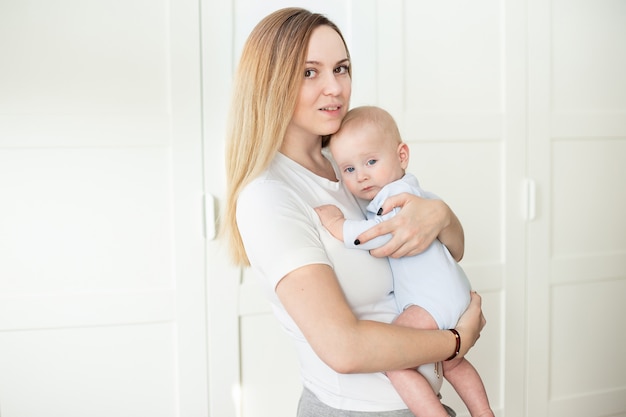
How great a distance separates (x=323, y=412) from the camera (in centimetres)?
136

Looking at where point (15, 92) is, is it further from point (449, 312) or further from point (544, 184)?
point (544, 184)

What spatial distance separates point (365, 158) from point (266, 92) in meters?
0.28

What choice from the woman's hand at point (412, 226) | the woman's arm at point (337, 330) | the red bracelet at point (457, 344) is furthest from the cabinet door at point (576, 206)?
the woman's arm at point (337, 330)

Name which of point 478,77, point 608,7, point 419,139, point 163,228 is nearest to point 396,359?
point 163,228

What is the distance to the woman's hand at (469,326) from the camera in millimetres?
1347

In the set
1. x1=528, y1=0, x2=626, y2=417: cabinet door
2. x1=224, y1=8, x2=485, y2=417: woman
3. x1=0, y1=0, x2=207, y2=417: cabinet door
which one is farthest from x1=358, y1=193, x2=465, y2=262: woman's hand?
x1=528, y1=0, x2=626, y2=417: cabinet door

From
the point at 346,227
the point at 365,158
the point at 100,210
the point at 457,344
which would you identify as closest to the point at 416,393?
the point at 457,344

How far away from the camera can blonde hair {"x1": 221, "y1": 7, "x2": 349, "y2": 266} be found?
4.45ft

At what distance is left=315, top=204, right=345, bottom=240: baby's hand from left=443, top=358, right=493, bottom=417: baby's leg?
435 millimetres

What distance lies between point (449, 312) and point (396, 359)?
0.74ft

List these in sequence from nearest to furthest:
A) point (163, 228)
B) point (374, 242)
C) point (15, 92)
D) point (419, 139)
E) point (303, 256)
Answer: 1. point (303, 256)
2. point (374, 242)
3. point (15, 92)
4. point (163, 228)
5. point (419, 139)

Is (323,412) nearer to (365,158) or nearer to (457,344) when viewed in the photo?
(457,344)

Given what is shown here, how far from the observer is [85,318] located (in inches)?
87.5

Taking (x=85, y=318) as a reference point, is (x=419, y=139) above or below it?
above
